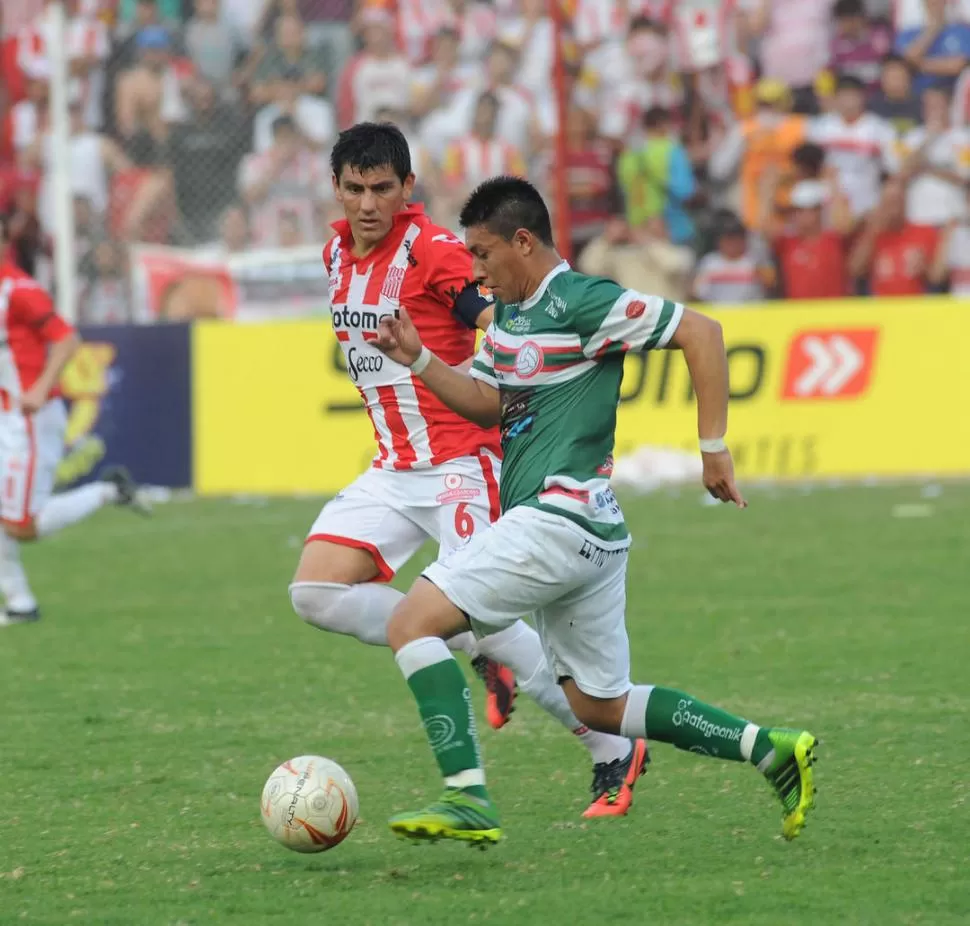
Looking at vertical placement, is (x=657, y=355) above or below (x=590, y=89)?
below

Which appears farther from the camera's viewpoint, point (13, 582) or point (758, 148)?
point (758, 148)

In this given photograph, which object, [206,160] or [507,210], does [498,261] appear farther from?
[206,160]

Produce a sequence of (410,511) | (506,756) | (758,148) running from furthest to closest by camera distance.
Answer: (758,148)
(506,756)
(410,511)

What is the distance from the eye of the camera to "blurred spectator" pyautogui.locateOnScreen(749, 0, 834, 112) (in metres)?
17.8

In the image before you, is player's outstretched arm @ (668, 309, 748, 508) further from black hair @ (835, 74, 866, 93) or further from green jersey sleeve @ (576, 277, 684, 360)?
black hair @ (835, 74, 866, 93)

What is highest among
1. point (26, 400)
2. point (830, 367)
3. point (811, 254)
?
point (26, 400)

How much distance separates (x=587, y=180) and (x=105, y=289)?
445 cm

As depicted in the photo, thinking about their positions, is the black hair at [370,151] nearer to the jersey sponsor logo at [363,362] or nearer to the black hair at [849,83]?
the jersey sponsor logo at [363,362]

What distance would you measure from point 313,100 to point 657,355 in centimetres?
481

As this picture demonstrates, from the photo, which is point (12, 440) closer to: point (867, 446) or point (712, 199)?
point (867, 446)

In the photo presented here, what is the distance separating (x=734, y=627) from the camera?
950 cm

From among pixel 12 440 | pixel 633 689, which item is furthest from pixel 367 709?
pixel 12 440

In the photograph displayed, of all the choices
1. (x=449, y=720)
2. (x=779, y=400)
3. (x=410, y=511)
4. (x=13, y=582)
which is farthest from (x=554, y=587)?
(x=779, y=400)

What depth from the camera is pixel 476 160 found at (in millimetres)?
17812
